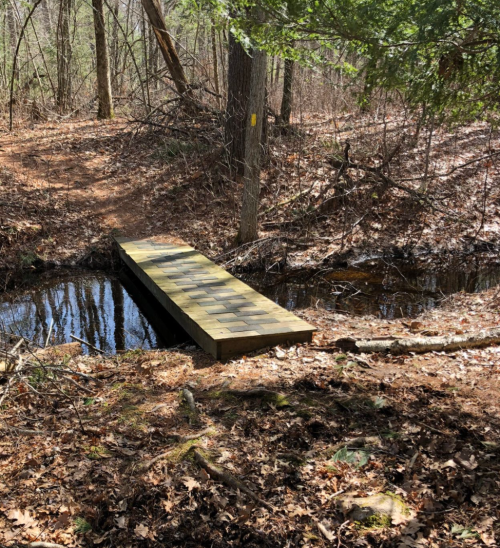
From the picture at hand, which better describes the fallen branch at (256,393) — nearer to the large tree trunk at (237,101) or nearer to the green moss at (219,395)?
the green moss at (219,395)

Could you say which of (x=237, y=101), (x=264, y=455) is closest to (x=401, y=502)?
(x=264, y=455)

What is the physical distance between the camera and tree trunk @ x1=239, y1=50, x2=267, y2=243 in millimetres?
9320

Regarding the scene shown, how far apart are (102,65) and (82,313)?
10.1 metres

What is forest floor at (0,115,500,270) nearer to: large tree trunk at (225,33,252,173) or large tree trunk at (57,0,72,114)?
large tree trunk at (225,33,252,173)

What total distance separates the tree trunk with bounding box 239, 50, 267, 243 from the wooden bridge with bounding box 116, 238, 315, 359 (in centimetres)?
117

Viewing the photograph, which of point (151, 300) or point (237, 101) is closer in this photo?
point (151, 300)

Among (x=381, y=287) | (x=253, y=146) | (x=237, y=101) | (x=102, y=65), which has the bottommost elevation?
(x=381, y=287)

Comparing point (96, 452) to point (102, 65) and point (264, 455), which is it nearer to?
point (264, 455)

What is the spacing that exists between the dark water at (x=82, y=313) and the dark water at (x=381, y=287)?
7.43 feet

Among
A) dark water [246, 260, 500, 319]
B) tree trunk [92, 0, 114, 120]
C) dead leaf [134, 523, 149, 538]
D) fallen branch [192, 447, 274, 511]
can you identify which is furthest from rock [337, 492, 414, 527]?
tree trunk [92, 0, 114, 120]

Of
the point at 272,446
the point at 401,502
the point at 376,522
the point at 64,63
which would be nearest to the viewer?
the point at 376,522

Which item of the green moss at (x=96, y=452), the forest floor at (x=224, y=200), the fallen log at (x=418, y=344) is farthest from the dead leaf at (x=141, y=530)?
the forest floor at (x=224, y=200)

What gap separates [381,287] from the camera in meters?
9.55

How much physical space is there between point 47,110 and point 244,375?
47.3 ft
